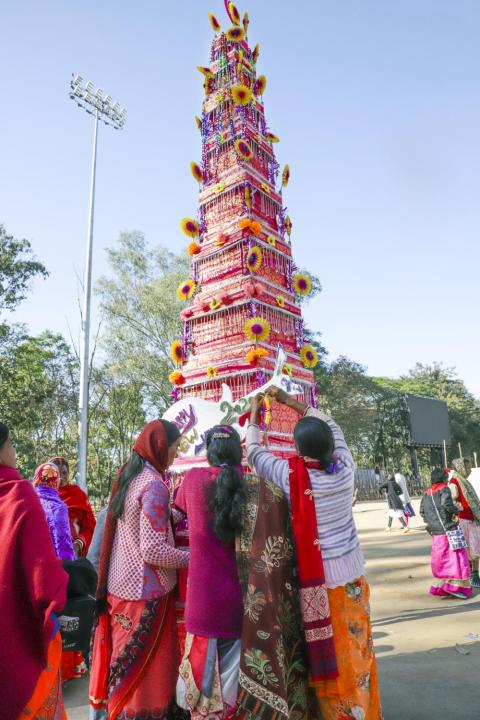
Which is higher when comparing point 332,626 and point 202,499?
point 202,499

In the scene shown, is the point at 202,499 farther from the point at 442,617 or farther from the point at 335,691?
the point at 442,617

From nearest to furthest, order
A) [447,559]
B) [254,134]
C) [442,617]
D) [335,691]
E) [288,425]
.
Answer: [335,691], [442,617], [447,559], [288,425], [254,134]

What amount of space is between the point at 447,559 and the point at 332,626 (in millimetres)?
4360

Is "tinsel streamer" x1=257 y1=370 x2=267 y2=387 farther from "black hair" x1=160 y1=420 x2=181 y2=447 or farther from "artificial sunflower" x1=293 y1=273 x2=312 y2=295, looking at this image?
"black hair" x1=160 y1=420 x2=181 y2=447

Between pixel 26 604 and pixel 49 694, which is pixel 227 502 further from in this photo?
pixel 49 694

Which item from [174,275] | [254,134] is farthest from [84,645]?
[174,275]

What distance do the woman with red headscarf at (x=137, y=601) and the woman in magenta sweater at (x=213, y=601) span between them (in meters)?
0.20

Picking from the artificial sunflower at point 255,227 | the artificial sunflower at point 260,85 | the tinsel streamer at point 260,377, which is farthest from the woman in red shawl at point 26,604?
the artificial sunflower at point 260,85

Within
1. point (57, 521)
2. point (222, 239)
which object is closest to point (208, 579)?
point (57, 521)

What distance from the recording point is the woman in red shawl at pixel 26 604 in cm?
162

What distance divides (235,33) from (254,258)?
24.2ft

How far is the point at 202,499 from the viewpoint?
2.17 m

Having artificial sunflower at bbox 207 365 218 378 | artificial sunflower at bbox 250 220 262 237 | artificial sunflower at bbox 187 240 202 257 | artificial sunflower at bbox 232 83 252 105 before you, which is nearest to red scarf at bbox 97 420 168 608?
artificial sunflower at bbox 207 365 218 378

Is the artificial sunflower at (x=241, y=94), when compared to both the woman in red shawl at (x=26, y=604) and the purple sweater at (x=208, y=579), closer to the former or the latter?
the purple sweater at (x=208, y=579)
